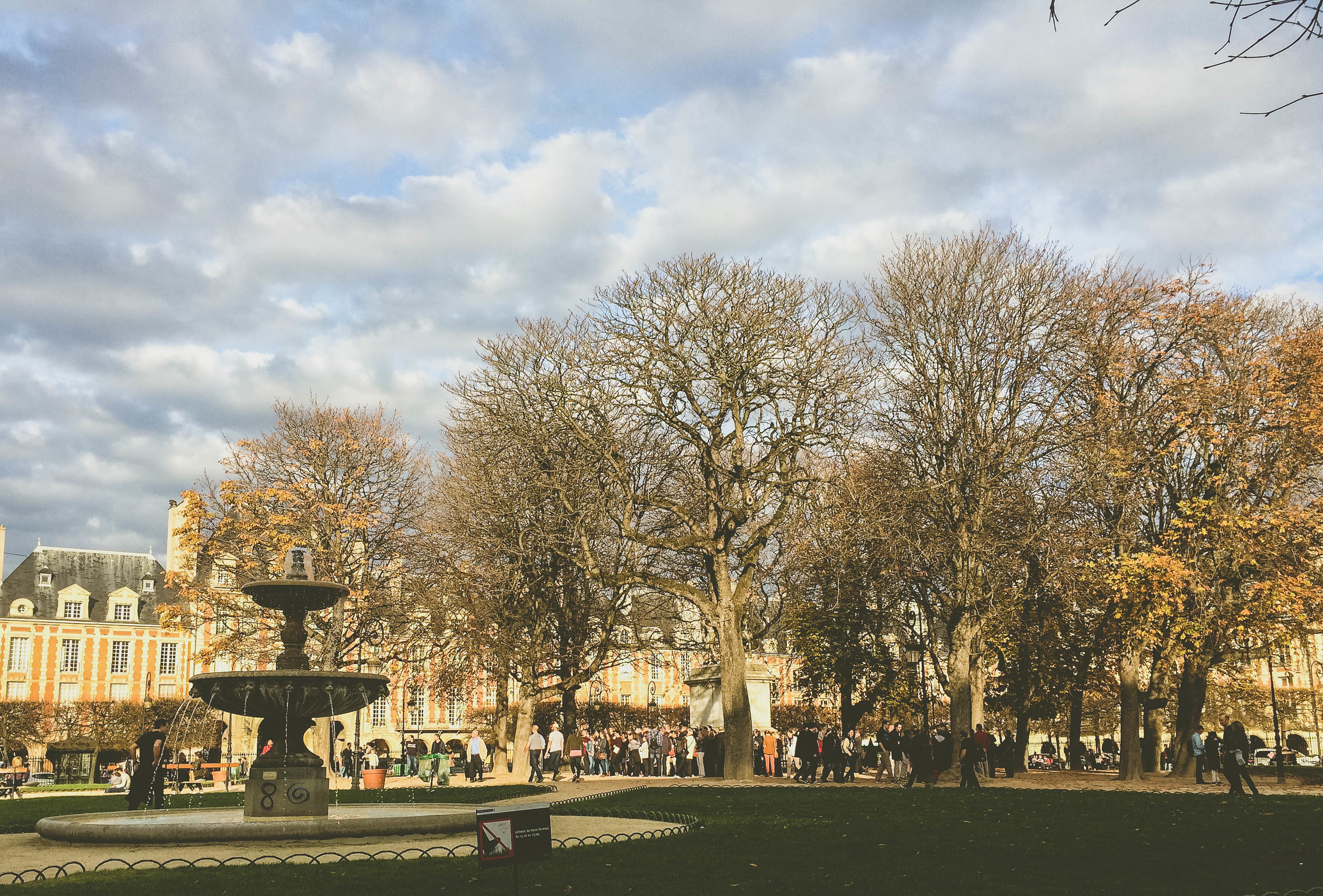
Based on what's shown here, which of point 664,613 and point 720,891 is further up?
point 664,613

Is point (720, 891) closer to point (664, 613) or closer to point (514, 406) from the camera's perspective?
point (514, 406)

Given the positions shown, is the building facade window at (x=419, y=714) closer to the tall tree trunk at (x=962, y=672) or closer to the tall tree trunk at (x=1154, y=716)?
the tall tree trunk at (x=1154, y=716)

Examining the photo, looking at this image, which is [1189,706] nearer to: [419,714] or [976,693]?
[976,693]

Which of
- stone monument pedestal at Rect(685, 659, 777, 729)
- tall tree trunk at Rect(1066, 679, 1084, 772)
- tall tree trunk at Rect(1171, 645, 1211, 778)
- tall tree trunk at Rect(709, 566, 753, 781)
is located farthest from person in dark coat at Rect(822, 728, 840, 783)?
tall tree trunk at Rect(1066, 679, 1084, 772)

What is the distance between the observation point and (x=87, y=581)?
74688 mm

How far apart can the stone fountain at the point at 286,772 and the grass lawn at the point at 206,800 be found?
3.90m

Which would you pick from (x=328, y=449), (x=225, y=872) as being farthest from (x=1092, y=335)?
(x=225, y=872)

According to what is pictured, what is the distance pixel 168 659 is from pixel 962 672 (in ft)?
190

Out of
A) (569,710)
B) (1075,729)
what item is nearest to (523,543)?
(569,710)

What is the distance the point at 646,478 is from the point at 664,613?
26.8 feet

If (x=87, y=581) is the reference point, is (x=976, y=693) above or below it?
below

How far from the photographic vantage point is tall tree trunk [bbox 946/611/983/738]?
97.2ft

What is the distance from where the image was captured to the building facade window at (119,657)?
71000 mm

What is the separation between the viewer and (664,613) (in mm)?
39844
